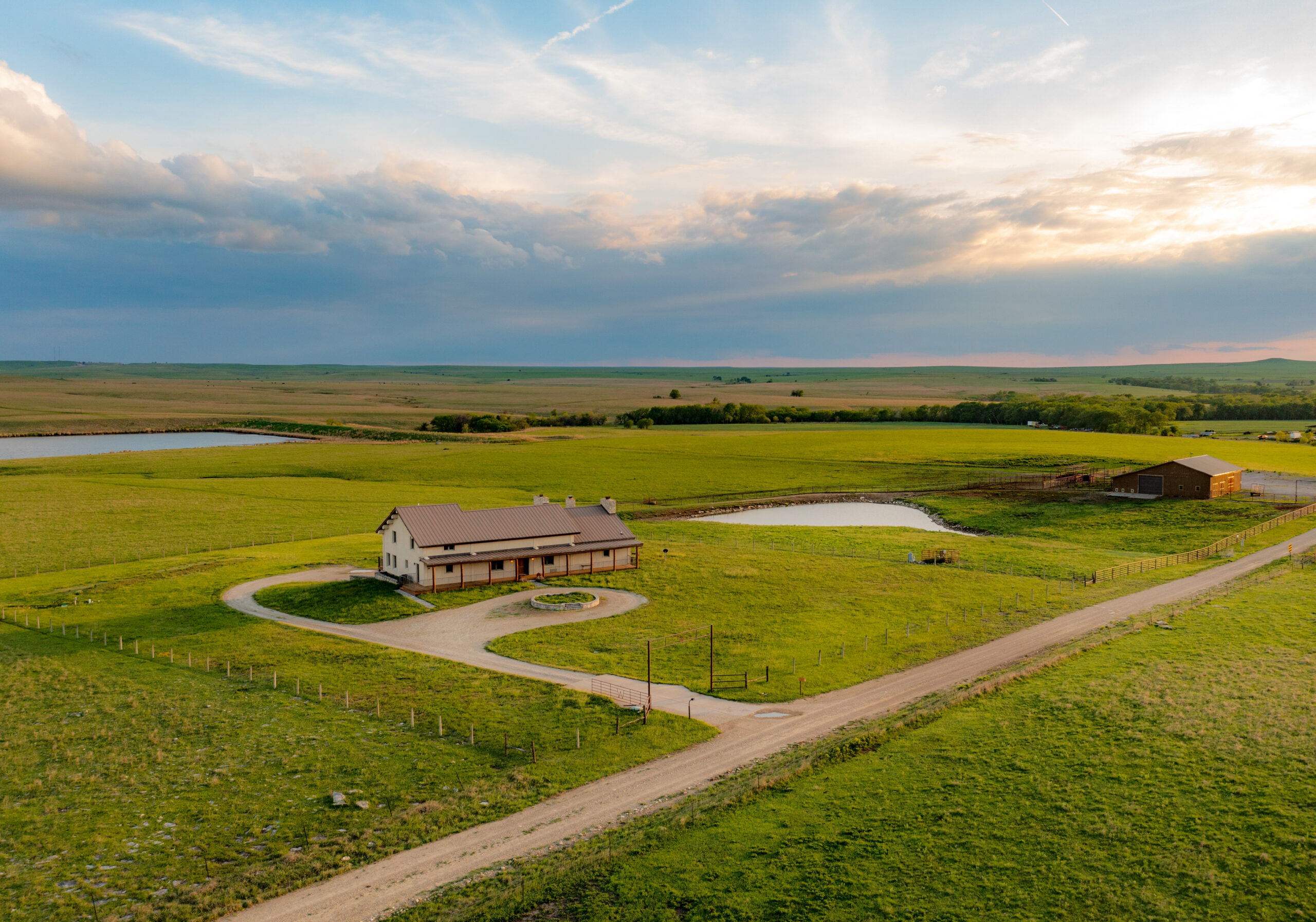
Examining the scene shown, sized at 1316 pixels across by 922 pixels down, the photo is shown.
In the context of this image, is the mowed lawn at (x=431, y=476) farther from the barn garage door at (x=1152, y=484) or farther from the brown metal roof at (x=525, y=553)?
the brown metal roof at (x=525, y=553)

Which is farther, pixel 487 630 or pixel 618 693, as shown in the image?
pixel 487 630

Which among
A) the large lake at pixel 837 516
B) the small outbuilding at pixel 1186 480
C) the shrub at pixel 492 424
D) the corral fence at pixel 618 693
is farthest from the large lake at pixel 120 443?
the small outbuilding at pixel 1186 480

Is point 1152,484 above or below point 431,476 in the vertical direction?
above

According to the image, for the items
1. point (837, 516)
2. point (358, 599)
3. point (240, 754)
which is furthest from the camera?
point (837, 516)

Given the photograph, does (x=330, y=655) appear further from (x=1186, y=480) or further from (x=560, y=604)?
(x=1186, y=480)

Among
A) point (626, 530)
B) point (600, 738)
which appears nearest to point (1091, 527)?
point (626, 530)

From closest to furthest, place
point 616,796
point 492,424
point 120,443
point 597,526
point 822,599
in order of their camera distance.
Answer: point 616,796
point 822,599
point 597,526
point 120,443
point 492,424

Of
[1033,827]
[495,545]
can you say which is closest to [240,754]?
[495,545]

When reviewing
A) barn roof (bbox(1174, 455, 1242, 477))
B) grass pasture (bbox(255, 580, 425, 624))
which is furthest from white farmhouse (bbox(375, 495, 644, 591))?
barn roof (bbox(1174, 455, 1242, 477))
